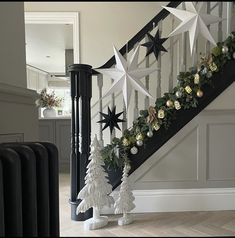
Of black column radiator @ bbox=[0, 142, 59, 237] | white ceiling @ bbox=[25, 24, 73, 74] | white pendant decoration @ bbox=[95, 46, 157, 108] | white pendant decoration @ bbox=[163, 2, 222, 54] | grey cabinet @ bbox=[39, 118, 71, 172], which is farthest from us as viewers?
white pendant decoration @ bbox=[95, 46, 157, 108]

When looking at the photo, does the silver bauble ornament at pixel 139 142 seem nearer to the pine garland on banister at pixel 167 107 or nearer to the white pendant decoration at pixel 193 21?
the pine garland on banister at pixel 167 107

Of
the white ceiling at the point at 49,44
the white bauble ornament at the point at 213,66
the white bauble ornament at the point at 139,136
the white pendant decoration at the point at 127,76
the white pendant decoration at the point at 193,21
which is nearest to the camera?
the white pendant decoration at the point at 193,21

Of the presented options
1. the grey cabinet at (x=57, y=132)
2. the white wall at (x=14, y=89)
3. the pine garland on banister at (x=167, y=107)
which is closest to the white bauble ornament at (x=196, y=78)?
the pine garland on banister at (x=167, y=107)

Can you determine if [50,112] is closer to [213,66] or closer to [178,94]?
[178,94]

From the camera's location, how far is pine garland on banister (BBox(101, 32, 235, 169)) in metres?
1.82

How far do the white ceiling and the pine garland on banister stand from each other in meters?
1.32

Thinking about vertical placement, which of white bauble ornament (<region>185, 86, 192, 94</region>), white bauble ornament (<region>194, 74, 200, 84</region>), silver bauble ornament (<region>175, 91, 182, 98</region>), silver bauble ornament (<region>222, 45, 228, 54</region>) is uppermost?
silver bauble ornament (<region>222, 45, 228, 54</region>)

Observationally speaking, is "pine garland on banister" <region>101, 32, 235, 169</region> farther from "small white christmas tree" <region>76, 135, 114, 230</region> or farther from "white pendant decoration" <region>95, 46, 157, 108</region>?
"white pendant decoration" <region>95, 46, 157, 108</region>

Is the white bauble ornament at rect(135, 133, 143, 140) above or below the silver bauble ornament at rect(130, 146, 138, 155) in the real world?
above

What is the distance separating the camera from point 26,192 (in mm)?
839

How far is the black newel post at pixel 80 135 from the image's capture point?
1809mm

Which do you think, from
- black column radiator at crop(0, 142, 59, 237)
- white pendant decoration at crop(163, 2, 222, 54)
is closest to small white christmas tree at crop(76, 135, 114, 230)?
black column radiator at crop(0, 142, 59, 237)

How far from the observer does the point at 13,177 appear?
2.69 ft

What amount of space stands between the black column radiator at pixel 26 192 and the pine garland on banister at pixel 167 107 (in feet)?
3.04
